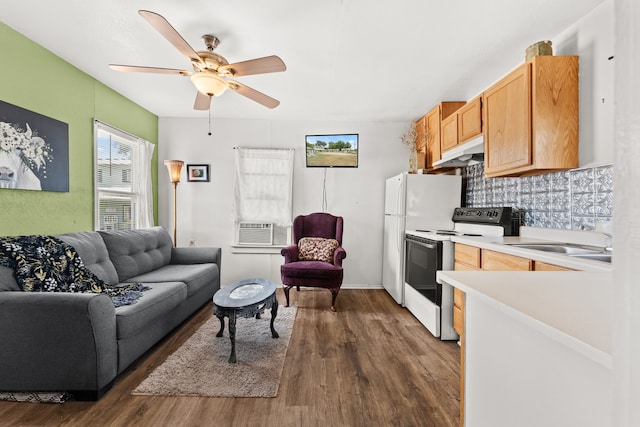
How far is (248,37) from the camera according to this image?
7.70 ft

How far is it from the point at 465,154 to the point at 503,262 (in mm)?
1351

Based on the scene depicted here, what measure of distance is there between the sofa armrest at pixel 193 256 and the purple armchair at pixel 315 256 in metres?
0.89

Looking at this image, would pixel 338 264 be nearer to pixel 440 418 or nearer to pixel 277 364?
pixel 277 364

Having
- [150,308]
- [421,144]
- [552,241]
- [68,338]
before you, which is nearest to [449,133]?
[421,144]

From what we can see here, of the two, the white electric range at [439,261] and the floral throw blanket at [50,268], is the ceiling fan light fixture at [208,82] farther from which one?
the white electric range at [439,261]

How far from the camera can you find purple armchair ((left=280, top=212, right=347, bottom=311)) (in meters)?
3.45

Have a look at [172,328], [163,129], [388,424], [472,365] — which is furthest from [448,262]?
[163,129]

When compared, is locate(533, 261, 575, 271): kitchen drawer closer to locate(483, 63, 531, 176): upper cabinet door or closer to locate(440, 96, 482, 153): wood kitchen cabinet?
locate(483, 63, 531, 176): upper cabinet door

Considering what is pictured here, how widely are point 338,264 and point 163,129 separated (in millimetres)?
3181

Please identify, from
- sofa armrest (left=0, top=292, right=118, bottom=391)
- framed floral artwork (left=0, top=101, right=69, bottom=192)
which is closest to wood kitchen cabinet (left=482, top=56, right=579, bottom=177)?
sofa armrest (left=0, top=292, right=118, bottom=391)

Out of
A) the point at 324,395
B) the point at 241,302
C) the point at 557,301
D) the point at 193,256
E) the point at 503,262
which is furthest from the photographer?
the point at 193,256

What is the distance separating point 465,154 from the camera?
3045mm

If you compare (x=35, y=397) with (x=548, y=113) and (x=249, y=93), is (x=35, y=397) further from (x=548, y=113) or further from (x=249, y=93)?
(x=548, y=113)

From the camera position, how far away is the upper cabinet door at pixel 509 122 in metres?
2.18
